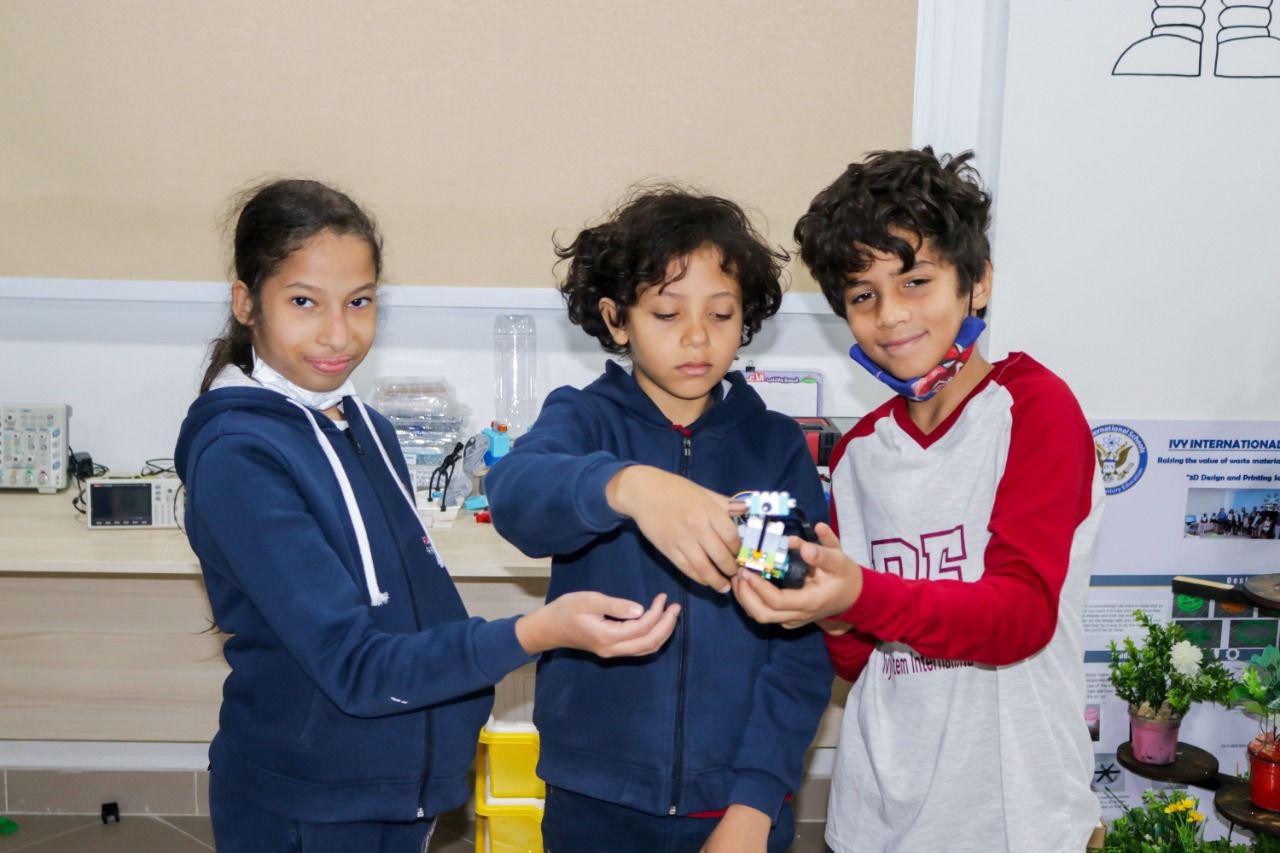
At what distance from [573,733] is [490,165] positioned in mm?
1667

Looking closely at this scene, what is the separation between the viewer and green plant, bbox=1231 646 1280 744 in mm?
2189

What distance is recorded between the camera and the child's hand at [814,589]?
44.6 inches

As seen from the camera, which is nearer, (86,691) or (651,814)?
(651,814)

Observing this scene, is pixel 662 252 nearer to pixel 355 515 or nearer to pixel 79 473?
pixel 355 515

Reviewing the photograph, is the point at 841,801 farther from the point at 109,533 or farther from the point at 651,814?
the point at 109,533

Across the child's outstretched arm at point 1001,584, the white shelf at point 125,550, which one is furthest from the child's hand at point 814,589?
the white shelf at point 125,550

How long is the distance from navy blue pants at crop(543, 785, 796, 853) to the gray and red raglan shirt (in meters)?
0.19

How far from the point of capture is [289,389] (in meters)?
1.43

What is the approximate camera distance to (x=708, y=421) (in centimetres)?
147

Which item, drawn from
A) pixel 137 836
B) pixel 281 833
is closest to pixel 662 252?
pixel 281 833

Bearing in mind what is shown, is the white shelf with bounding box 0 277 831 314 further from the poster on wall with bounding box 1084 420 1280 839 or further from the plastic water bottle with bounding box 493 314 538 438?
the poster on wall with bounding box 1084 420 1280 839

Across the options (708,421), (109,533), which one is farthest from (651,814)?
(109,533)

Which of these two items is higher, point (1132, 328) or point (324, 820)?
point (1132, 328)

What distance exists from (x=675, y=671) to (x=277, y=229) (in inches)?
29.8
